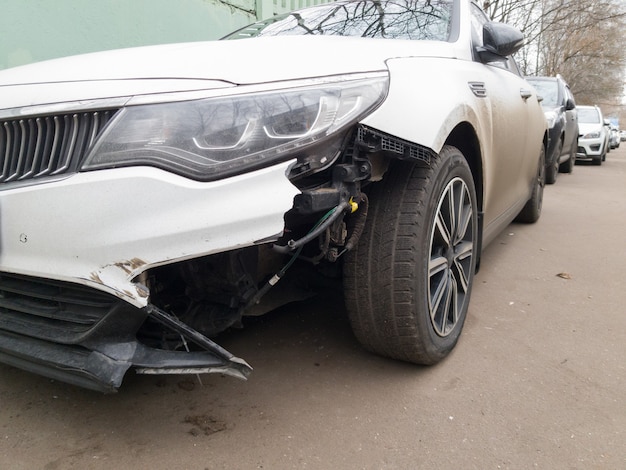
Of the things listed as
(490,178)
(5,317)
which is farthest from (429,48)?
(5,317)

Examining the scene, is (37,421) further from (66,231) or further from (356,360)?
(356,360)

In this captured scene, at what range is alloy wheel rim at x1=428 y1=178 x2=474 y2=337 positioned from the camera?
210 cm

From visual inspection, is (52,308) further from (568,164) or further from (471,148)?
(568,164)

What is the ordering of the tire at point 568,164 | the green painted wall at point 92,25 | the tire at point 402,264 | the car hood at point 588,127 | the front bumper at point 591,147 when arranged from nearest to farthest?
the tire at point 402,264 → the green painted wall at point 92,25 → the tire at point 568,164 → the front bumper at point 591,147 → the car hood at point 588,127

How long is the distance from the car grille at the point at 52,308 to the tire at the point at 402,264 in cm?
89

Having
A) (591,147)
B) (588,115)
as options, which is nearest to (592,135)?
(591,147)

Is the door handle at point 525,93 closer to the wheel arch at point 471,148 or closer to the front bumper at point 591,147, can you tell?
the wheel arch at point 471,148

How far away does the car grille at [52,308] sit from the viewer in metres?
1.49

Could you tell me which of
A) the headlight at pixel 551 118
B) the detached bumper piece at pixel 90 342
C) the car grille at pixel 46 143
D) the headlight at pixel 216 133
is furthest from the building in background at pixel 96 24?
the headlight at pixel 551 118

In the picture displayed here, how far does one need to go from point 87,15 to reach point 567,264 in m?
4.66

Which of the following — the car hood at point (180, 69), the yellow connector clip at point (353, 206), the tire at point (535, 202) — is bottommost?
the tire at point (535, 202)

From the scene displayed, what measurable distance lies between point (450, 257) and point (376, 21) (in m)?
1.36

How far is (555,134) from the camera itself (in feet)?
24.2

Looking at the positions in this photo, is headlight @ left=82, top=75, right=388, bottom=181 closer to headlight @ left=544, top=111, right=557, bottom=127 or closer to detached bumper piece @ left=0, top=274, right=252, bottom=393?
detached bumper piece @ left=0, top=274, right=252, bottom=393
